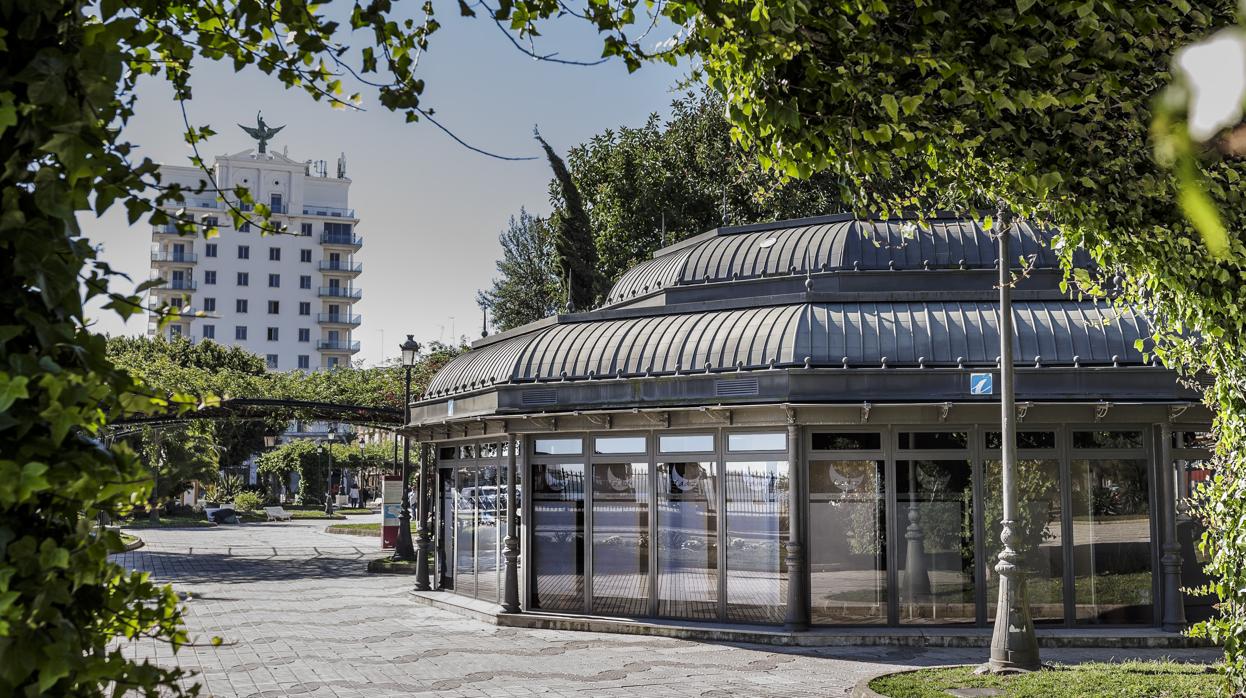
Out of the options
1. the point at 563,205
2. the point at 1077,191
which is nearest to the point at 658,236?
the point at 563,205

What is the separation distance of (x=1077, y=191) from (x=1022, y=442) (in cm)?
987

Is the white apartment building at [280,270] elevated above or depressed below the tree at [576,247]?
above

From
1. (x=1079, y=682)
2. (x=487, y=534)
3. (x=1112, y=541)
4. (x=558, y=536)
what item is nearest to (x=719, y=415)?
(x=558, y=536)

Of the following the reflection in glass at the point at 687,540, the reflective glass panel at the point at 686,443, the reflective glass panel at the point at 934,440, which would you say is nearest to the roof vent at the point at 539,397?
the reflective glass panel at the point at 686,443

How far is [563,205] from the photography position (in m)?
37.3

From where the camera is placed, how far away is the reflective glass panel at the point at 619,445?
16547 millimetres

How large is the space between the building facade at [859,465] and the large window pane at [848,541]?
27 mm

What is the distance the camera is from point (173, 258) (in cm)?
10481

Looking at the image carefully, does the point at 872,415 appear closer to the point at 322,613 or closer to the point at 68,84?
the point at 322,613

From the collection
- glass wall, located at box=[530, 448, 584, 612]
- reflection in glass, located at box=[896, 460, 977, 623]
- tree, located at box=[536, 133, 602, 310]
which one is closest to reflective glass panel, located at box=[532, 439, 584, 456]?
glass wall, located at box=[530, 448, 584, 612]

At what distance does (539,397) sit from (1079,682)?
28.8 feet

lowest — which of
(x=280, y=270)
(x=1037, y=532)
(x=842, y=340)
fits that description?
(x=1037, y=532)

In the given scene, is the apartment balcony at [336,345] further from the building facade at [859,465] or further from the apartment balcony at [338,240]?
the building facade at [859,465]

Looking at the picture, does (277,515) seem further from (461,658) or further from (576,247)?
(461,658)
